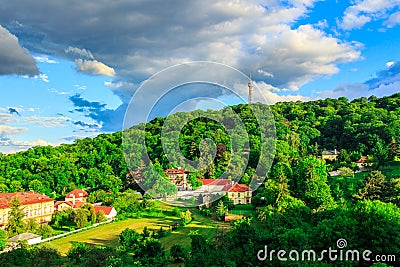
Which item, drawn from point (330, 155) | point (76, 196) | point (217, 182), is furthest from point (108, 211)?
point (330, 155)

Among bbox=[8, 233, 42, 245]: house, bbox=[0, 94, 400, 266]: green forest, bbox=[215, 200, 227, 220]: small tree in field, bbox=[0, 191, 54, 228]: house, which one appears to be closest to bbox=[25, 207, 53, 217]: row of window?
bbox=[0, 191, 54, 228]: house

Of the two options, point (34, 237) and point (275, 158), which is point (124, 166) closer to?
point (275, 158)

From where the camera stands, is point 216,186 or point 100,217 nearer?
point 100,217

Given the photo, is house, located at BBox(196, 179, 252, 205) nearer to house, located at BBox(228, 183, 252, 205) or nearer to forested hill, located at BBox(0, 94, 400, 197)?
house, located at BBox(228, 183, 252, 205)

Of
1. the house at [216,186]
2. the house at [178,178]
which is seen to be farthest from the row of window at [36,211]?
the house at [216,186]

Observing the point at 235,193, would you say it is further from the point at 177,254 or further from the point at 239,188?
the point at 177,254
